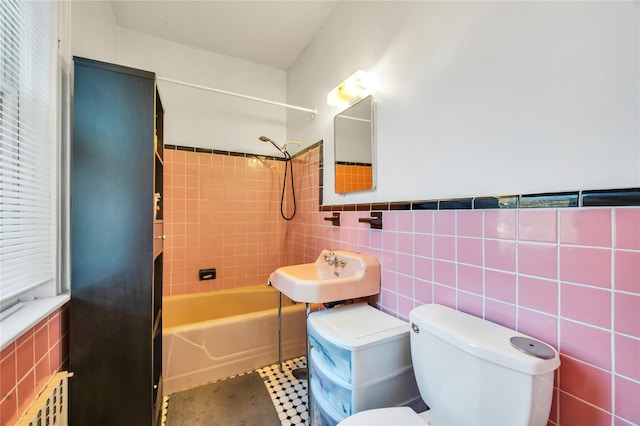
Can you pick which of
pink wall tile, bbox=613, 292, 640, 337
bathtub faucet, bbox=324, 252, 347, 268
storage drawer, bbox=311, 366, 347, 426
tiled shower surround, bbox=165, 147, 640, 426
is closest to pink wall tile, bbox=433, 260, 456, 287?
tiled shower surround, bbox=165, 147, 640, 426

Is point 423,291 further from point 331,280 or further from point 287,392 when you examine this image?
point 287,392

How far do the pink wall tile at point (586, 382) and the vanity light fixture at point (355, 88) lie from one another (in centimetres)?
154

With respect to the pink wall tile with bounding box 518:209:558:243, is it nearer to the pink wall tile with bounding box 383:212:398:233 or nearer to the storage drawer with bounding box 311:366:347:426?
the pink wall tile with bounding box 383:212:398:233

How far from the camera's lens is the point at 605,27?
27.7 inches

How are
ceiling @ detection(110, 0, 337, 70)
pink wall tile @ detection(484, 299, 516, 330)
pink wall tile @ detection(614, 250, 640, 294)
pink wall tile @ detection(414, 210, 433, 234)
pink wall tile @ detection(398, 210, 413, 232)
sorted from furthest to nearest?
ceiling @ detection(110, 0, 337, 70), pink wall tile @ detection(398, 210, 413, 232), pink wall tile @ detection(414, 210, 433, 234), pink wall tile @ detection(484, 299, 516, 330), pink wall tile @ detection(614, 250, 640, 294)

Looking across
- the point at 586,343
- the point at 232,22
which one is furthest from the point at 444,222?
the point at 232,22

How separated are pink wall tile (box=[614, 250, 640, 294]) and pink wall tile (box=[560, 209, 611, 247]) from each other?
4 cm

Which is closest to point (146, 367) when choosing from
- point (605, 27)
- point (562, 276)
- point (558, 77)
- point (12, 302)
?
point (12, 302)

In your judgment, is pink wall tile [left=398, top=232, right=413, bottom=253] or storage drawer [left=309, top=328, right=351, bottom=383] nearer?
storage drawer [left=309, top=328, right=351, bottom=383]

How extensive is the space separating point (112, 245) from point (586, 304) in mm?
1825

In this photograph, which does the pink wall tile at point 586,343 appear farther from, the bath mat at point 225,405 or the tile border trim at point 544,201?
the bath mat at point 225,405

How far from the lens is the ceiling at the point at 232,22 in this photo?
6.13 ft

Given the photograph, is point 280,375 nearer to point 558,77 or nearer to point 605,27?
point 558,77

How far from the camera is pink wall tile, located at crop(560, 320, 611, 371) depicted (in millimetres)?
694
